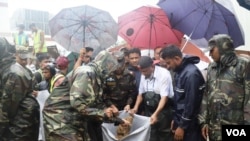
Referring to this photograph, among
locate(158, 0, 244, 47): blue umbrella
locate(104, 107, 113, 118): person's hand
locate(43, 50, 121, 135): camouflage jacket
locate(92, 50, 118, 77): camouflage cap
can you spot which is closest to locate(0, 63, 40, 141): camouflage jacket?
locate(43, 50, 121, 135): camouflage jacket

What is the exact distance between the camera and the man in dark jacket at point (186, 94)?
15.0 ft

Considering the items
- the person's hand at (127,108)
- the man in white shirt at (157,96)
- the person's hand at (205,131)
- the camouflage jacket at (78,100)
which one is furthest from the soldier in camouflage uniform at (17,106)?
the person's hand at (205,131)

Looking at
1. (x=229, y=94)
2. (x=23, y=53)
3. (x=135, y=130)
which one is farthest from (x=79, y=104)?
(x=23, y=53)

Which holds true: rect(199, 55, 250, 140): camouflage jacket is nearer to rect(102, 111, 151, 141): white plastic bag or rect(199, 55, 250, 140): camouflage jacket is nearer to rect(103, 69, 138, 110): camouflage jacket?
rect(102, 111, 151, 141): white plastic bag

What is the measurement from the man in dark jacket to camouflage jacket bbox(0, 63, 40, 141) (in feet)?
5.82

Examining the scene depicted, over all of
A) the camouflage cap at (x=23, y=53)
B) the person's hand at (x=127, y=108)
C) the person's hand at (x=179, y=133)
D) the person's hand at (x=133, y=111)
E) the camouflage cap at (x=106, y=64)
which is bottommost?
the person's hand at (x=179, y=133)

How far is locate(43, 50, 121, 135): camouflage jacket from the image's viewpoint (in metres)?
3.62

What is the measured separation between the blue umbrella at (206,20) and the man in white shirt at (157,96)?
1.01 m

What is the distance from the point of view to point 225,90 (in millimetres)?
4223

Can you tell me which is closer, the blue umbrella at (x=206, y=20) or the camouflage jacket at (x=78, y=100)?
the camouflage jacket at (x=78, y=100)

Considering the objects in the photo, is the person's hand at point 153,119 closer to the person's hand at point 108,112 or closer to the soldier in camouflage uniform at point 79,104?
the soldier in camouflage uniform at point 79,104

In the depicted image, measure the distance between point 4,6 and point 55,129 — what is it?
291 inches

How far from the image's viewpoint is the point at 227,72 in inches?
167

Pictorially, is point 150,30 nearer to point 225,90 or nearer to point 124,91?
point 124,91
